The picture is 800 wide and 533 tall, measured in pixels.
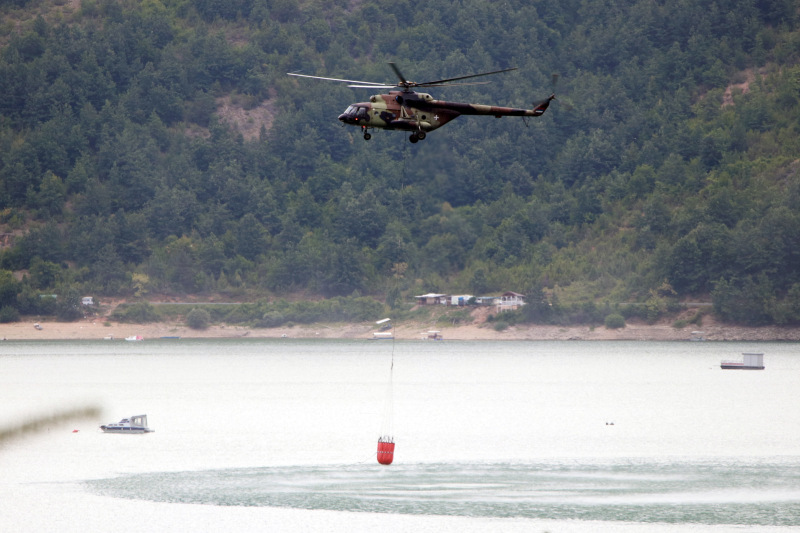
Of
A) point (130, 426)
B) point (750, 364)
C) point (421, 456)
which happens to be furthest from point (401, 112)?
point (750, 364)

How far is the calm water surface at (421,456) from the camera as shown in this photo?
71.4 meters

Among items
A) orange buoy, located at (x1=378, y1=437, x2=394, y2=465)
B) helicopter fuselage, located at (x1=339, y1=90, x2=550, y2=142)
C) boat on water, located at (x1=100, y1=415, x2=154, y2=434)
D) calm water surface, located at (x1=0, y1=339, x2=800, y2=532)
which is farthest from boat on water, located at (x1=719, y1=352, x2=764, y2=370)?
helicopter fuselage, located at (x1=339, y1=90, x2=550, y2=142)

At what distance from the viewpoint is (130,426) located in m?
106

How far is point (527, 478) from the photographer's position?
81188mm

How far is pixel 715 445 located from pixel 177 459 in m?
40.1

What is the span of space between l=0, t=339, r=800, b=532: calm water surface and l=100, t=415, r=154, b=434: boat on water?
5.63 feet

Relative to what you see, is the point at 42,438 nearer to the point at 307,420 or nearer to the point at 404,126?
the point at 307,420

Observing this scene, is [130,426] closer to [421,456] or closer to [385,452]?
[421,456]

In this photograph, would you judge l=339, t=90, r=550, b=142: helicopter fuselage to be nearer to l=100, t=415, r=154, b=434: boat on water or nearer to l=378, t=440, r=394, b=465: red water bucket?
l=378, t=440, r=394, b=465: red water bucket

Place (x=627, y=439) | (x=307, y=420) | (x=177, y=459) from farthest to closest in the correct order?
(x=307, y=420)
(x=627, y=439)
(x=177, y=459)

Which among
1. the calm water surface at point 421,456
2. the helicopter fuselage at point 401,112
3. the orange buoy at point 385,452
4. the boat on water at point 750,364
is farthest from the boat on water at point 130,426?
the boat on water at point 750,364

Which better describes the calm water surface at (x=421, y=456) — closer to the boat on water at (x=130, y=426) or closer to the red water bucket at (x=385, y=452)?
the red water bucket at (x=385, y=452)

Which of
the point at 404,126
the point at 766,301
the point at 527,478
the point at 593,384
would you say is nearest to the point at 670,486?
the point at 527,478

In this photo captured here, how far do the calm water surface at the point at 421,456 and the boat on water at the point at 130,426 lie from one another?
172cm
